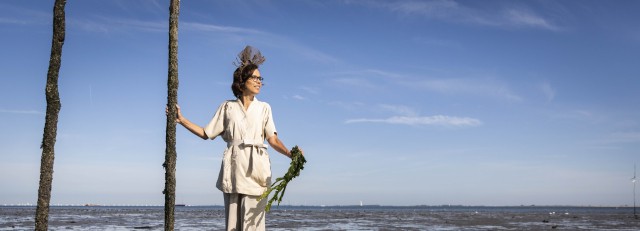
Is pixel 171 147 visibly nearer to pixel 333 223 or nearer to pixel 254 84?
pixel 254 84

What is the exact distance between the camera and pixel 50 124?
7898 millimetres

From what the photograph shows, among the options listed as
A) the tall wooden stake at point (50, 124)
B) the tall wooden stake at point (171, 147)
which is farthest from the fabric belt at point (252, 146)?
the tall wooden stake at point (50, 124)

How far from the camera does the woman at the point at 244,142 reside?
6.68 m

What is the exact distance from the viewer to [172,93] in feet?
23.1

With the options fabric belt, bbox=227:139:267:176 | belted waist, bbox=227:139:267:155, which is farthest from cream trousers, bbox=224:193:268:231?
belted waist, bbox=227:139:267:155

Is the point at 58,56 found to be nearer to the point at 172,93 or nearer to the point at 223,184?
the point at 172,93

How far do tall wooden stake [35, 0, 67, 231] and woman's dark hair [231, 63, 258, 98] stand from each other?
253cm

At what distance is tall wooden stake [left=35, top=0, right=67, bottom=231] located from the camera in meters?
7.84

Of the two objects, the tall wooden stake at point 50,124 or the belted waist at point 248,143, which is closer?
the belted waist at point 248,143

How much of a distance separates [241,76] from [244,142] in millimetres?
739

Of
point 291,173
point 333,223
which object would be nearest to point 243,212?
point 291,173

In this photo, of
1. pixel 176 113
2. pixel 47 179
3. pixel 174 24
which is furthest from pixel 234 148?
pixel 47 179

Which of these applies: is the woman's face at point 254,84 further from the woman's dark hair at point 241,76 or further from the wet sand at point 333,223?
the wet sand at point 333,223

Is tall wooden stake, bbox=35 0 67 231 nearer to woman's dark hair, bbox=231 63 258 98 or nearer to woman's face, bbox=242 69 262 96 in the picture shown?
woman's dark hair, bbox=231 63 258 98
